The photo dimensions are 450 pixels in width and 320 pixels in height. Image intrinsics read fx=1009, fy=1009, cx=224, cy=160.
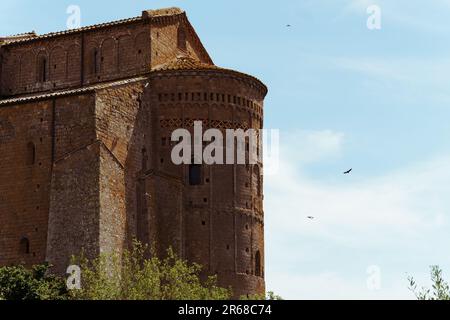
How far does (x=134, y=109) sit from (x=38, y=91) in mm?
5755

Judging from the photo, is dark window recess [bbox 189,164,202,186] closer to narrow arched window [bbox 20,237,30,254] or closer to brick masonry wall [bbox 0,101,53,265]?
brick masonry wall [bbox 0,101,53,265]

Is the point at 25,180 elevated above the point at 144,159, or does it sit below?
below

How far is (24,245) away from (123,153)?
157 inches

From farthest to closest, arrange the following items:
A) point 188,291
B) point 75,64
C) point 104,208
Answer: point 75,64, point 104,208, point 188,291

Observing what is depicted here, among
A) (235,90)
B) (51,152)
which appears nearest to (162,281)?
(51,152)

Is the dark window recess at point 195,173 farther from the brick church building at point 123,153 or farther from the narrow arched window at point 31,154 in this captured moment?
the narrow arched window at point 31,154

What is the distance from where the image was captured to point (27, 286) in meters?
26.2

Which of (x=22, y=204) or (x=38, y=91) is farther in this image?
(x=38, y=91)

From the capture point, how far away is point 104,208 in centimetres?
2806

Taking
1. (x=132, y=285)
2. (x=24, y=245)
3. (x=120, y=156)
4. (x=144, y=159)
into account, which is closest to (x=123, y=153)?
(x=120, y=156)

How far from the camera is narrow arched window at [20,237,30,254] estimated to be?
29375 millimetres

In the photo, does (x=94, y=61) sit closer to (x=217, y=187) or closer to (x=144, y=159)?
(x=144, y=159)
